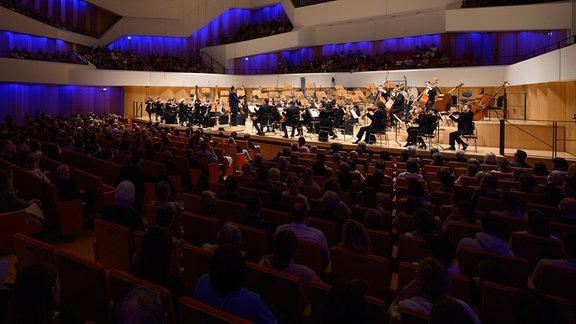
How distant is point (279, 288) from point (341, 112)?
11199mm

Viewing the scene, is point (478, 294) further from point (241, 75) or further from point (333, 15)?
point (241, 75)

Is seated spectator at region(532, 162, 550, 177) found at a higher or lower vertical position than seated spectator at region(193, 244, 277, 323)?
higher

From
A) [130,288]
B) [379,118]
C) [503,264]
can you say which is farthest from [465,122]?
[130,288]

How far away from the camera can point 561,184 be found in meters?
6.25

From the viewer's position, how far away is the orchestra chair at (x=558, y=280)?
3.10 m

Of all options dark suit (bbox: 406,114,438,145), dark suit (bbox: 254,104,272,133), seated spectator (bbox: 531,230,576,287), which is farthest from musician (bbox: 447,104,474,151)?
seated spectator (bbox: 531,230,576,287)

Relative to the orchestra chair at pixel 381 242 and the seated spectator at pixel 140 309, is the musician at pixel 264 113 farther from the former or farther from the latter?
the seated spectator at pixel 140 309

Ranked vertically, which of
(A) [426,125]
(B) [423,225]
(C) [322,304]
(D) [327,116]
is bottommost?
(C) [322,304]

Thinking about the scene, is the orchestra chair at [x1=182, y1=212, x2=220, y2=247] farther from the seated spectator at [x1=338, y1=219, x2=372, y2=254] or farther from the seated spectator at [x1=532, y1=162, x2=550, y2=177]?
the seated spectator at [x1=532, y1=162, x2=550, y2=177]

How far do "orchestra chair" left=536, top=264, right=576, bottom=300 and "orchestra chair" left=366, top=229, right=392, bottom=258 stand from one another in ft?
3.92

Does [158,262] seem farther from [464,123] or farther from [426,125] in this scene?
[464,123]

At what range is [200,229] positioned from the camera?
416cm

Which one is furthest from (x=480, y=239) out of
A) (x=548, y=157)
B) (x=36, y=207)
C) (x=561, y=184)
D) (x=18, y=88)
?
(x=18, y=88)

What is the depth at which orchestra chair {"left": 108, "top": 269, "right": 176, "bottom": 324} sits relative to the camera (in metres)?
2.38
